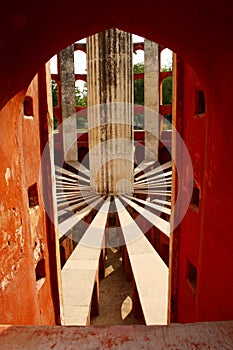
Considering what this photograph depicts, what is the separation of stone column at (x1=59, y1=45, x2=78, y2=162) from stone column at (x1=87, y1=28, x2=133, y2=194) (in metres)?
5.48

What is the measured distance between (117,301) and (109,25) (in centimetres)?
627

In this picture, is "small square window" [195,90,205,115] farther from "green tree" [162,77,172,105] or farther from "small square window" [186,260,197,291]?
"green tree" [162,77,172,105]

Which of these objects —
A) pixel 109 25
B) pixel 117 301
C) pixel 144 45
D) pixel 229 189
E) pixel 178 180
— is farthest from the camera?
pixel 144 45

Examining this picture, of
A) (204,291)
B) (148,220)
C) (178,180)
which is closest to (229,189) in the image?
(204,291)

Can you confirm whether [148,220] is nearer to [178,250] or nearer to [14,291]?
[178,250]

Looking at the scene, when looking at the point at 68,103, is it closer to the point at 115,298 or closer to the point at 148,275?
the point at 115,298

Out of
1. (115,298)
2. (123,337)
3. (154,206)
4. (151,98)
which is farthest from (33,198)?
(151,98)

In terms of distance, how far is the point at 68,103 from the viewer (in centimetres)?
1480

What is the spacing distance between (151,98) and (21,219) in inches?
508

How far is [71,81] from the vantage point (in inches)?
577

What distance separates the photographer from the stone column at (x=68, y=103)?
1445cm

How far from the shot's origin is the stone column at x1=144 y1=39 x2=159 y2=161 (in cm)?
1433

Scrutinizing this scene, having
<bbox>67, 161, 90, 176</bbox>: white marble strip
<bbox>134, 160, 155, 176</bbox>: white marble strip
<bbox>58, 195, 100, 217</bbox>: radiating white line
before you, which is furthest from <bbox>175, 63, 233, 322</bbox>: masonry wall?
<bbox>67, 161, 90, 176</bbox>: white marble strip

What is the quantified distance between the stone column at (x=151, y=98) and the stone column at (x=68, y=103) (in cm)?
350
